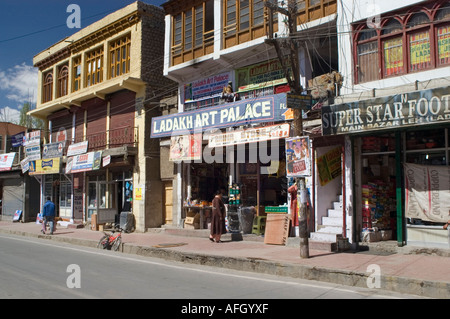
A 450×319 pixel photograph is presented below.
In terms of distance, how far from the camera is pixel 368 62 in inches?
502

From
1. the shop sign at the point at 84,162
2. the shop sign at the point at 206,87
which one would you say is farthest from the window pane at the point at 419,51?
the shop sign at the point at 84,162

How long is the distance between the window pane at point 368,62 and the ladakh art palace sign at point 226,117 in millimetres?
2446

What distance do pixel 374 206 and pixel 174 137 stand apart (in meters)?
8.88

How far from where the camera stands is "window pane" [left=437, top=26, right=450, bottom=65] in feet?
36.7

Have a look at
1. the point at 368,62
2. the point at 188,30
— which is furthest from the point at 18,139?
the point at 368,62

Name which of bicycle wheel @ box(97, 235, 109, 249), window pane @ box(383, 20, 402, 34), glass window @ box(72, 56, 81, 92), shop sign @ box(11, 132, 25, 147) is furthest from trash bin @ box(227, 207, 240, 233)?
shop sign @ box(11, 132, 25, 147)

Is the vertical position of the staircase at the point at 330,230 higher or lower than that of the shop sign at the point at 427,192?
lower

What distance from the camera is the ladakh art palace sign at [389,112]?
10.3 metres

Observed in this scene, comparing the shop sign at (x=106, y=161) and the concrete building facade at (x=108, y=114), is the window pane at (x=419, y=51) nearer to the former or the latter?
the concrete building facade at (x=108, y=114)

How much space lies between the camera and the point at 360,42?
12.9 meters

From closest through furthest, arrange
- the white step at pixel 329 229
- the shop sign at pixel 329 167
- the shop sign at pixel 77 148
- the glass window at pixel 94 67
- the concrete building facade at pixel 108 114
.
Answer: the white step at pixel 329 229, the shop sign at pixel 329 167, the concrete building facade at pixel 108 114, the shop sign at pixel 77 148, the glass window at pixel 94 67

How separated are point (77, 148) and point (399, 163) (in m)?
18.1
